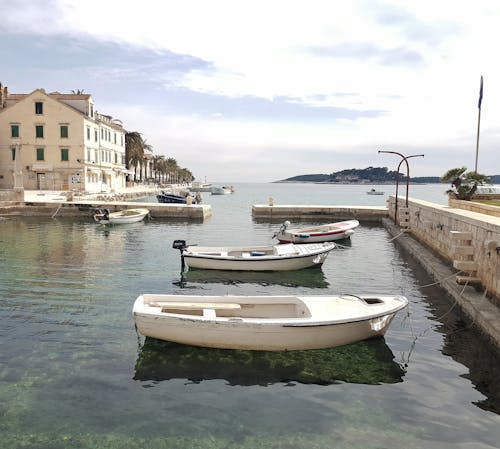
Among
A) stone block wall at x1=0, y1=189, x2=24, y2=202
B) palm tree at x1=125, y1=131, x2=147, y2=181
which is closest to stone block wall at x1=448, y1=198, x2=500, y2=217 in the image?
stone block wall at x1=0, y1=189, x2=24, y2=202

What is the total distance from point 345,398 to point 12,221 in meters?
34.3

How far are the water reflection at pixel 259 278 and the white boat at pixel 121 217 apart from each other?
16501 millimetres

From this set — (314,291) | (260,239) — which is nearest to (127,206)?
(260,239)

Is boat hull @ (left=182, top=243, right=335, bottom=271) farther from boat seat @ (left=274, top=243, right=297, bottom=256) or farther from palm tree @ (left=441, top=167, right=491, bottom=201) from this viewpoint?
palm tree @ (left=441, top=167, right=491, bottom=201)

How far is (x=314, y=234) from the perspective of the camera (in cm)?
2523

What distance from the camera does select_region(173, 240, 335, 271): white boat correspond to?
56.1ft

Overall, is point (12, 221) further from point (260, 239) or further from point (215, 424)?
point (215, 424)

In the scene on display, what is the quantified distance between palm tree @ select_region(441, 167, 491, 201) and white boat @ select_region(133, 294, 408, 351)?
20173 millimetres

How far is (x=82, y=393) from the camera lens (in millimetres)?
7695

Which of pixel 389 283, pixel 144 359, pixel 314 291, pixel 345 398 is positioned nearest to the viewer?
pixel 345 398

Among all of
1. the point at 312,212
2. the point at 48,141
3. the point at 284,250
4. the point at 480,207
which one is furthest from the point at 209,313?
the point at 48,141

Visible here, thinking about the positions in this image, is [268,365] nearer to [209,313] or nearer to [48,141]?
[209,313]

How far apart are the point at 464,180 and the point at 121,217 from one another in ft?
79.1

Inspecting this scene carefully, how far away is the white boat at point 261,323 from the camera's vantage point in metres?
9.09
